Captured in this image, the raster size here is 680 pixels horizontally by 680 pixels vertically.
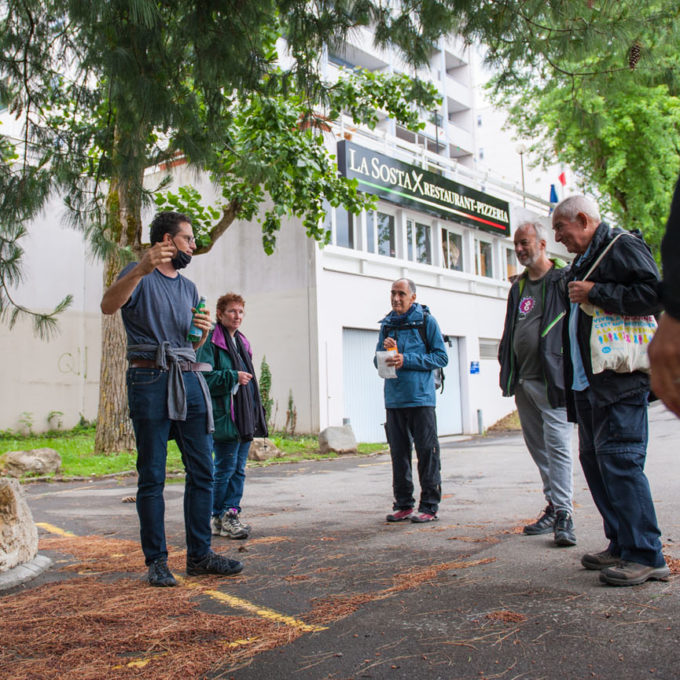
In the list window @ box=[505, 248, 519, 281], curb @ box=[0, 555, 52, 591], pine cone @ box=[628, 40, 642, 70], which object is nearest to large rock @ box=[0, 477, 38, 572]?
curb @ box=[0, 555, 52, 591]

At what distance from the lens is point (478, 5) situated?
211 inches

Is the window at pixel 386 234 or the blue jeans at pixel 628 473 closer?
the blue jeans at pixel 628 473

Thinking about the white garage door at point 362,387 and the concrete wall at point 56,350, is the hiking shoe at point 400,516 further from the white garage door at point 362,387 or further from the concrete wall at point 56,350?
the concrete wall at point 56,350

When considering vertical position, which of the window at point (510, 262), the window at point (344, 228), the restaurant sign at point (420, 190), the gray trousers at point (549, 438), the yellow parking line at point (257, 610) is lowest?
the yellow parking line at point (257, 610)

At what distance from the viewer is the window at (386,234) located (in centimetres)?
2089

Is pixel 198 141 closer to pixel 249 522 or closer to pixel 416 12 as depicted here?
pixel 416 12

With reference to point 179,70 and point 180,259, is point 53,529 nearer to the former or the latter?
point 180,259

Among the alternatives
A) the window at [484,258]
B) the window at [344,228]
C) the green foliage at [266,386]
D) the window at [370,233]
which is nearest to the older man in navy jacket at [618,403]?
the green foliage at [266,386]

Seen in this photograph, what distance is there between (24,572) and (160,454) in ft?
3.82

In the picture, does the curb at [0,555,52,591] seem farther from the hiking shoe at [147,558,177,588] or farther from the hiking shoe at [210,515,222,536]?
the hiking shoe at [210,515,222,536]

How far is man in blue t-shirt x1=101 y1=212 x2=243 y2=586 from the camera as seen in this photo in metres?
4.18

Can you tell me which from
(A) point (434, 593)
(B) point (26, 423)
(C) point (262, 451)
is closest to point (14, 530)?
(A) point (434, 593)

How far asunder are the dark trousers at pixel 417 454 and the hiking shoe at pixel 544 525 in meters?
1.06

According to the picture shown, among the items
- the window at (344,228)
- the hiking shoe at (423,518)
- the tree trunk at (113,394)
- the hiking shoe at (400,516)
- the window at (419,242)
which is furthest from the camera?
the window at (419,242)
